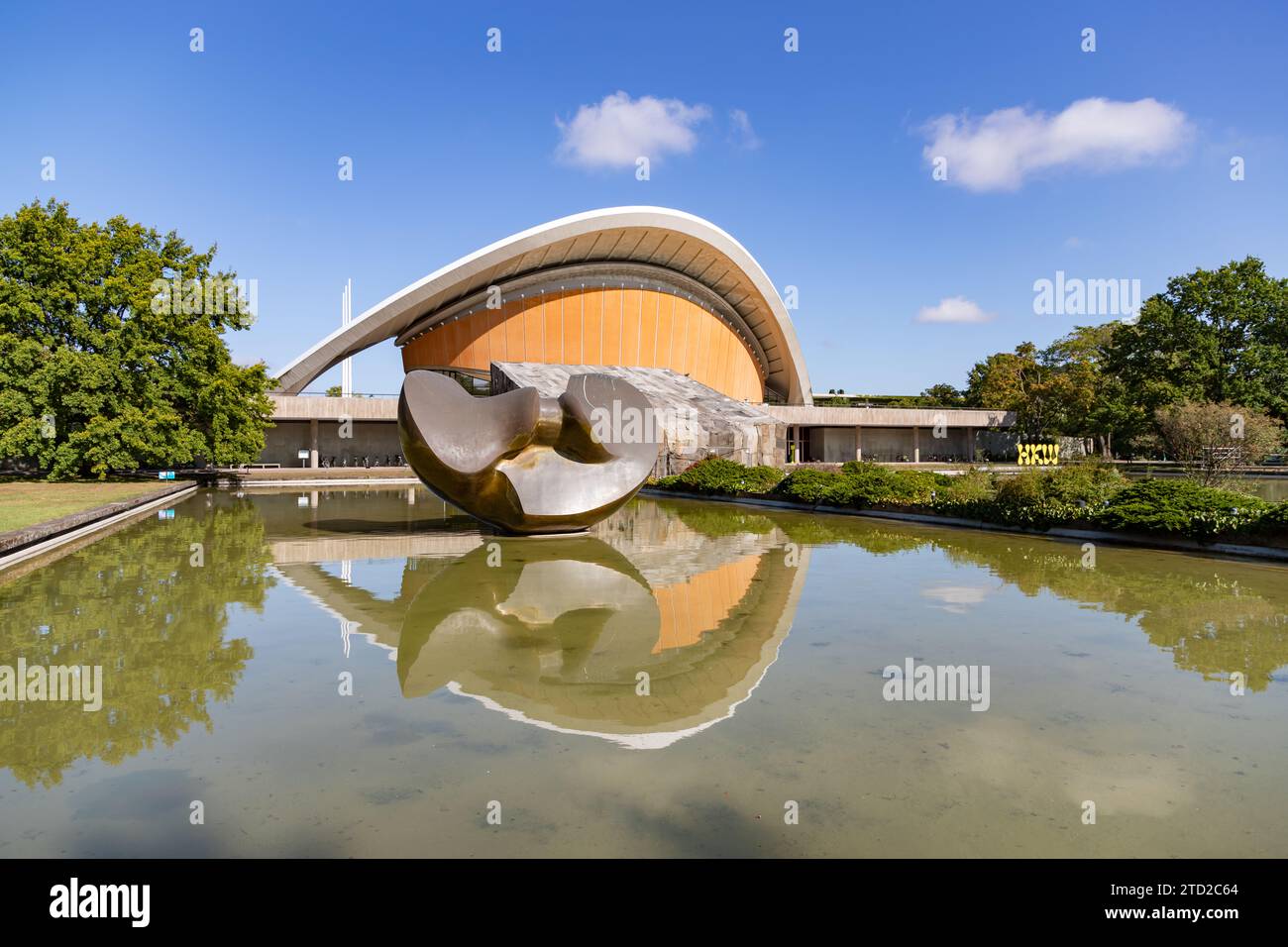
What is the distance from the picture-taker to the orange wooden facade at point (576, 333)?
134 ft

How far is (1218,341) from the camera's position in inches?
1560

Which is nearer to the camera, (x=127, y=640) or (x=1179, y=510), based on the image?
(x=127, y=640)

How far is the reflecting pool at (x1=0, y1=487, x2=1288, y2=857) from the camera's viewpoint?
353cm

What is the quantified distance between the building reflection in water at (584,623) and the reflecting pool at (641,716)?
5 cm

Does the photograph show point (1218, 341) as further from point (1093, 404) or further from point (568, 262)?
point (568, 262)

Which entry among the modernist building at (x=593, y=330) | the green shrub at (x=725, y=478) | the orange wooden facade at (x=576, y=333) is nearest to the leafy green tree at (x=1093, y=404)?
the modernist building at (x=593, y=330)

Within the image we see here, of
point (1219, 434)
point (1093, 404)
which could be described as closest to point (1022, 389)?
point (1093, 404)

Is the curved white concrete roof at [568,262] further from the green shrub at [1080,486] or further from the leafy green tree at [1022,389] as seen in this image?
the green shrub at [1080,486]

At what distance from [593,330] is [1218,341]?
30.7m

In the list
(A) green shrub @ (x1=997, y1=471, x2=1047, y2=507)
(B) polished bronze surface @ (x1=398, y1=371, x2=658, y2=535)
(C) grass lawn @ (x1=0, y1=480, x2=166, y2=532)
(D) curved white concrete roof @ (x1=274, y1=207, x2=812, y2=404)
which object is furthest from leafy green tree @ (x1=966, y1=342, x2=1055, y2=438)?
(C) grass lawn @ (x1=0, y1=480, x2=166, y2=532)

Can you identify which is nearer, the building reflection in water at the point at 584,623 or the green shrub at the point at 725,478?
the building reflection in water at the point at 584,623
